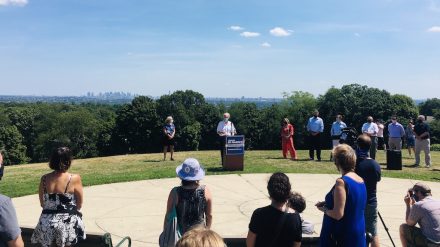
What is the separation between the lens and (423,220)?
16.7 ft

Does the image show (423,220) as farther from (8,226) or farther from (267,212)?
(8,226)

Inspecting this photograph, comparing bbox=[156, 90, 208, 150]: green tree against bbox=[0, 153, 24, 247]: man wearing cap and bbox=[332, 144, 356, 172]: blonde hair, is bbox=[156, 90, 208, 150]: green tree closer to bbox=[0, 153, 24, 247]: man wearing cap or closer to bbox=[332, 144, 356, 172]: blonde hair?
bbox=[332, 144, 356, 172]: blonde hair

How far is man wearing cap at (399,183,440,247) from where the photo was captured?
4990mm

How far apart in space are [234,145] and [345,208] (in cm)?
871

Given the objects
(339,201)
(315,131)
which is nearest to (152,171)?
(315,131)

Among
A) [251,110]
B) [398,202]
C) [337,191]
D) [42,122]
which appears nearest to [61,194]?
[337,191]

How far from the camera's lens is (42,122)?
2876 inches

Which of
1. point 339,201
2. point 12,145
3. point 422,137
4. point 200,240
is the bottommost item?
point 12,145

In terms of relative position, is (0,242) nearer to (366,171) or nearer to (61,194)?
(61,194)

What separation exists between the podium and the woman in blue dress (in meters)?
8.48

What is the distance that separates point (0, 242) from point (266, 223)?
235 centimetres

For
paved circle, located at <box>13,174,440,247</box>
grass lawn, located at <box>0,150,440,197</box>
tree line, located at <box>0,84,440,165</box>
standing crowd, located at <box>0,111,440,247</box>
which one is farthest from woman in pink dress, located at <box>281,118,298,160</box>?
tree line, located at <box>0,84,440,165</box>

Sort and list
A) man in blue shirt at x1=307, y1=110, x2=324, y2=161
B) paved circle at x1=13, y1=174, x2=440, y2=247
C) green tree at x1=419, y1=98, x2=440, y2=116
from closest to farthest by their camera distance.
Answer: paved circle at x1=13, y1=174, x2=440, y2=247 → man in blue shirt at x1=307, y1=110, x2=324, y2=161 → green tree at x1=419, y1=98, x2=440, y2=116

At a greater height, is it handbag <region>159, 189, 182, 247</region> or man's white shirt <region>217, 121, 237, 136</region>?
man's white shirt <region>217, 121, 237, 136</region>
